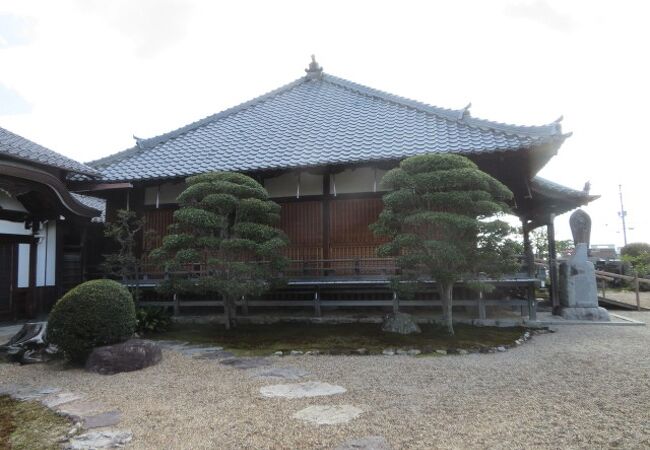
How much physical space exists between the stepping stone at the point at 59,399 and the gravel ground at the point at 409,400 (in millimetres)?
162

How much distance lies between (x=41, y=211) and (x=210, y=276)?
18.4ft

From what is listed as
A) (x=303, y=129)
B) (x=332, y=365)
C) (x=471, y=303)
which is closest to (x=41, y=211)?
(x=303, y=129)

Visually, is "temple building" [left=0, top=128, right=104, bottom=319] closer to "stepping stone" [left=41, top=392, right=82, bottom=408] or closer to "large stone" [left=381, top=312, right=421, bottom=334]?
"stepping stone" [left=41, top=392, right=82, bottom=408]

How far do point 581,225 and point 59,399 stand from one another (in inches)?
454

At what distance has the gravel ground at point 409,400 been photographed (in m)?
3.47

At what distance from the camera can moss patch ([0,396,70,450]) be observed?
3.57 meters

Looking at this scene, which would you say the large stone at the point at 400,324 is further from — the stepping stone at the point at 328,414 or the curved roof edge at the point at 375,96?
the curved roof edge at the point at 375,96

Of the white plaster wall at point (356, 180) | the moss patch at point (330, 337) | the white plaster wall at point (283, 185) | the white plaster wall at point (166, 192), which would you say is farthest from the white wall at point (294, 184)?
the moss patch at point (330, 337)

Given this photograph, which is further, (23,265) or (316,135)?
(316,135)

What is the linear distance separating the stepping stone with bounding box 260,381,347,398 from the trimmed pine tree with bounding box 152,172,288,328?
10.4 ft

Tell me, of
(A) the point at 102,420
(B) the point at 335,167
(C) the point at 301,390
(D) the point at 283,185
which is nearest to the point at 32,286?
(D) the point at 283,185

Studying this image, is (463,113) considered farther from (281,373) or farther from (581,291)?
(281,373)

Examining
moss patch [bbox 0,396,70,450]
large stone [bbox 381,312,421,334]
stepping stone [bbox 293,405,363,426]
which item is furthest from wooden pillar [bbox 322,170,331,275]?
moss patch [bbox 0,396,70,450]

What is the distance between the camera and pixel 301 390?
4.87 metres
